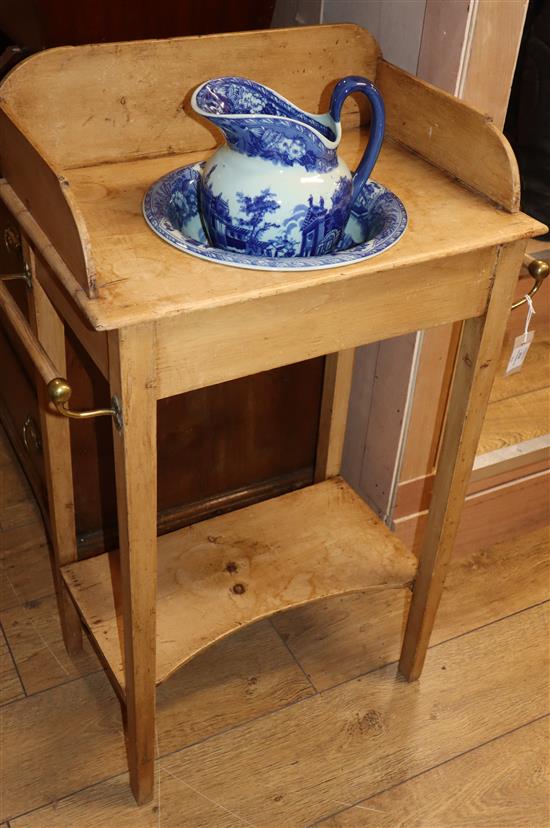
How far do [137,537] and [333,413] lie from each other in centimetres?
59

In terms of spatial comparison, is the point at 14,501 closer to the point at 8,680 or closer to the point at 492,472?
the point at 8,680

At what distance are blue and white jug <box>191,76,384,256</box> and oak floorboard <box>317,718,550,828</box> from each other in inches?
32.1

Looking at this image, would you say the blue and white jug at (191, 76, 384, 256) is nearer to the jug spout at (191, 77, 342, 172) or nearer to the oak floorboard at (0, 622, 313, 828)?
the jug spout at (191, 77, 342, 172)

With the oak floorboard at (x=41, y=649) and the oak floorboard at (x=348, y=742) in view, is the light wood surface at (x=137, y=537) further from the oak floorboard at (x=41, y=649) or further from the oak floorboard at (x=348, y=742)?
the oak floorboard at (x=41, y=649)

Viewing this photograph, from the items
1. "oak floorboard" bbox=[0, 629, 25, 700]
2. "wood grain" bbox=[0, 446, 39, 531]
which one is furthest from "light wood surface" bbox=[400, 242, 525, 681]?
"wood grain" bbox=[0, 446, 39, 531]

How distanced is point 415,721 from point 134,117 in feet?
3.23

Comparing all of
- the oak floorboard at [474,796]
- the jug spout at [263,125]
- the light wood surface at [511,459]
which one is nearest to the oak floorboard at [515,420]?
the light wood surface at [511,459]

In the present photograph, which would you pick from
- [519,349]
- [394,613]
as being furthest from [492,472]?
[519,349]

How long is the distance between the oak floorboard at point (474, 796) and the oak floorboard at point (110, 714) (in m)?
0.22

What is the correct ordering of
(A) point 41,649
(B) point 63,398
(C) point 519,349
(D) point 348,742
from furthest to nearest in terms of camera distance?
(A) point 41,649 → (D) point 348,742 → (C) point 519,349 → (B) point 63,398

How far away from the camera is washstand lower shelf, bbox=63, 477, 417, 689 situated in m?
1.31

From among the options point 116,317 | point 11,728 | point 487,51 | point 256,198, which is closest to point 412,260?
point 256,198

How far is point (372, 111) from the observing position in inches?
39.8

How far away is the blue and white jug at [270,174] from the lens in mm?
936
